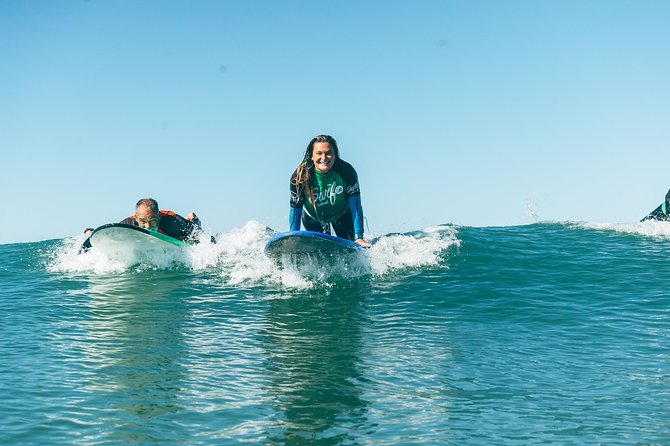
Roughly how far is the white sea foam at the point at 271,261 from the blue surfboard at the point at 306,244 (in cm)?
18

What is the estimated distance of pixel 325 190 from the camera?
428 inches

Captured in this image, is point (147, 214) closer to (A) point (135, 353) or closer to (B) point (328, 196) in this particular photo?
(B) point (328, 196)

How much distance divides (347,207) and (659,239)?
7747 mm

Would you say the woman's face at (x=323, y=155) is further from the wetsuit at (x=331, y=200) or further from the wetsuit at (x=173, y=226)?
the wetsuit at (x=173, y=226)

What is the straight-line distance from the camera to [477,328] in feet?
26.2

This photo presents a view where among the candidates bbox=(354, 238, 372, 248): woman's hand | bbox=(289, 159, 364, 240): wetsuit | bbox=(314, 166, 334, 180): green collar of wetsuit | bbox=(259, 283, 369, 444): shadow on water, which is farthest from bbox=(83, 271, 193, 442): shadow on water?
bbox=(354, 238, 372, 248): woman's hand

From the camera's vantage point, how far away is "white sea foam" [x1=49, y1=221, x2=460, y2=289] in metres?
10.7

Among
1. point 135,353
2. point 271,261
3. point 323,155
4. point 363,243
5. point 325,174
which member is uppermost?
point 323,155

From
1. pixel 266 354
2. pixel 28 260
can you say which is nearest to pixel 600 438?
pixel 266 354

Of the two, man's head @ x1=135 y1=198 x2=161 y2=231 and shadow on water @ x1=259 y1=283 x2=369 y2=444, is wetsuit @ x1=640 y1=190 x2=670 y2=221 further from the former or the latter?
man's head @ x1=135 y1=198 x2=161 y2=231

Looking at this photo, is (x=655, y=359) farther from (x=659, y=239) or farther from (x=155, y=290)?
(x=659, y=239)

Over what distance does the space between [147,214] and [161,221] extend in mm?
540

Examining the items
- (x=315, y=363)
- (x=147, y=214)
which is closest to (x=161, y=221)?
(x=147, y=214)

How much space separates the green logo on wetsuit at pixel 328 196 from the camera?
426 inches
